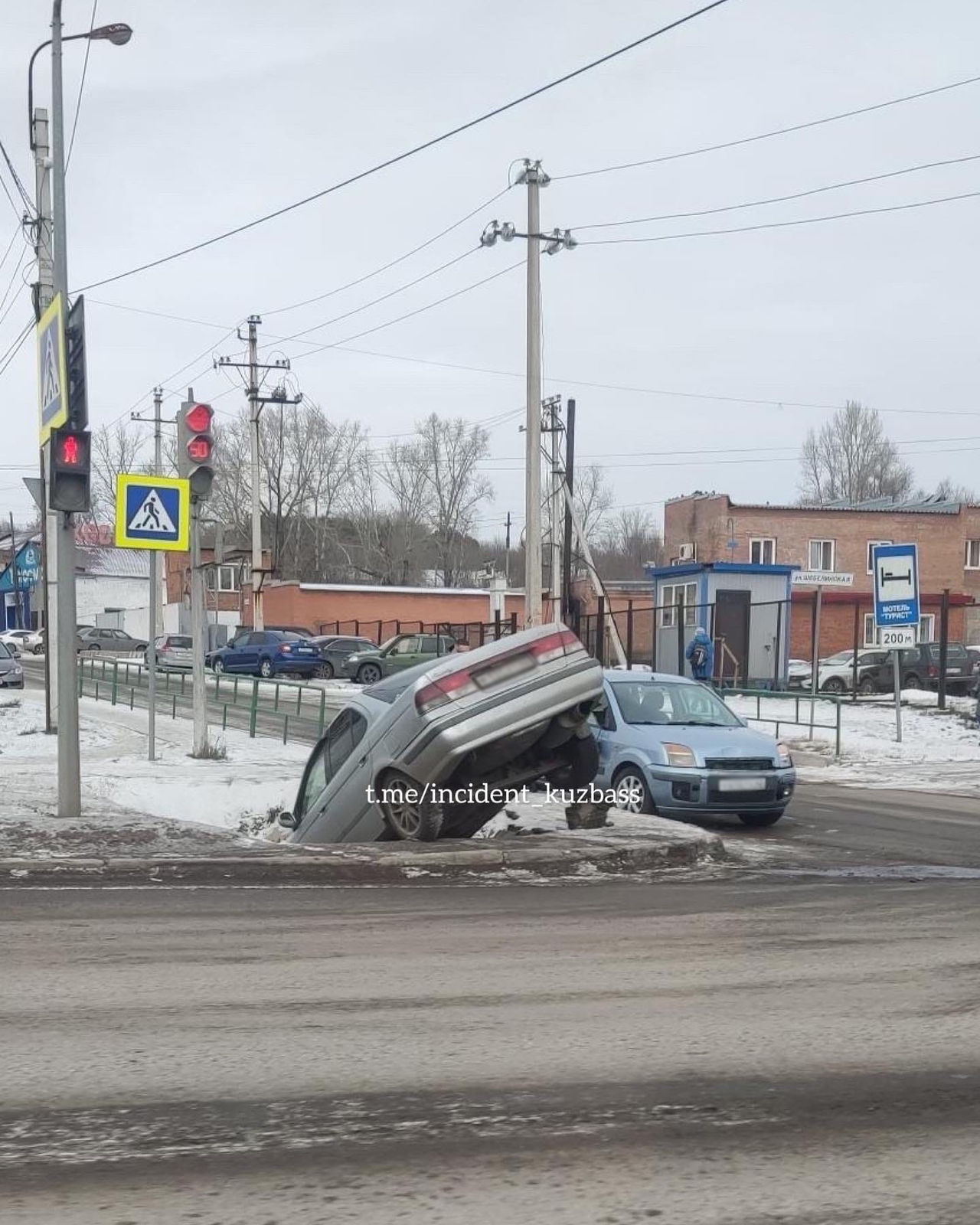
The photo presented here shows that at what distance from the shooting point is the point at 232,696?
72.1 feet

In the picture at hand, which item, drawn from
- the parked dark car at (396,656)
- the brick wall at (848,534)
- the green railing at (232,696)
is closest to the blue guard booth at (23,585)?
the brick wall at (848,534)

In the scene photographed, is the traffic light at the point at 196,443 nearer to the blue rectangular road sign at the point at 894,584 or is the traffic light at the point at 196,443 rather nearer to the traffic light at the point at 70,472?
the traffic light at the point at 70,472

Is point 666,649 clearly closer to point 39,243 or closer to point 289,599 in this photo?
point 39,243

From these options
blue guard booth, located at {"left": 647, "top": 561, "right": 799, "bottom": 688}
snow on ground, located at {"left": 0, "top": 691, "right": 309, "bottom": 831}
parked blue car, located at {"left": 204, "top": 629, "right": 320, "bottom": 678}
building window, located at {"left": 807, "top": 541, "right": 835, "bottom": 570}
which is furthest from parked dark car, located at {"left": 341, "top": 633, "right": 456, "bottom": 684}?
building window, located at {"left": 807, "top": 541, "right": 835, "bottom": 570}

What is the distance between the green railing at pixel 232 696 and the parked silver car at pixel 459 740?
7564mm

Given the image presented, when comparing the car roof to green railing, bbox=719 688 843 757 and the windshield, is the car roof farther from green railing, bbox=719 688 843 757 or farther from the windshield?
green railing, bbox=719 688 843 757

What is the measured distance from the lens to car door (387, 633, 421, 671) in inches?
1590

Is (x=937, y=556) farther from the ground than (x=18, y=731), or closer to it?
farther from the ground

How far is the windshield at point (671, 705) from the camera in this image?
13633mm

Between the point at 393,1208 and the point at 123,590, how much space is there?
298ft

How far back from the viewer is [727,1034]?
5.23m

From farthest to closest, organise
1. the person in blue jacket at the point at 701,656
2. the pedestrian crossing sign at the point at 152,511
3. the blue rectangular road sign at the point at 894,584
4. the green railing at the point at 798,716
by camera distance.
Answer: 1. the person in blue jacket at the point at 701,656
2. the green railing at the point at 798,716
3. the blue rectangular road sign at the point at 894,584
4. the pedestrian crossing sign at the point at 152,511

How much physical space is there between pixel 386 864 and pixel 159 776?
576 cm

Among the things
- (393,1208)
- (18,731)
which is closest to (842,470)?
(18,731)
